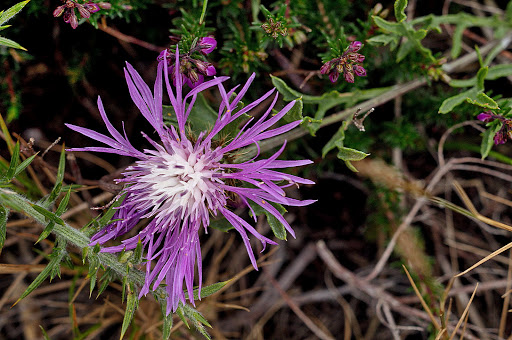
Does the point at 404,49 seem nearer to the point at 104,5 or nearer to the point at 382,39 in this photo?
the point at 382,39

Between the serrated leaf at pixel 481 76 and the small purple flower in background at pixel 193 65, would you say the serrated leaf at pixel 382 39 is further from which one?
the small purple flower in background at pixel 193 65

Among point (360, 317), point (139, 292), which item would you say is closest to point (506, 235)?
point (360, 317)

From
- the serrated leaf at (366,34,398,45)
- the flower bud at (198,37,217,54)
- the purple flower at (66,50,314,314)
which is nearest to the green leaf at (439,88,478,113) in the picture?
the serrated leaf at (366,34,398,45)

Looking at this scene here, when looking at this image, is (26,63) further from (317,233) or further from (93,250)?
(317,233)

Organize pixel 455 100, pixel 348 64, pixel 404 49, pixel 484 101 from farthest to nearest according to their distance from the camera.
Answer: pixel 404 49 → pixel 455 100 → pixel 484 101 → pixel 348 64

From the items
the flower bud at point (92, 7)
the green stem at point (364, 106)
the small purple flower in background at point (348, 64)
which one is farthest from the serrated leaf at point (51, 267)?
the small purple flower in background at point (348, 64)

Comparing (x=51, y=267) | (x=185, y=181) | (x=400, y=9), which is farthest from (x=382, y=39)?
(x=51, y=267)

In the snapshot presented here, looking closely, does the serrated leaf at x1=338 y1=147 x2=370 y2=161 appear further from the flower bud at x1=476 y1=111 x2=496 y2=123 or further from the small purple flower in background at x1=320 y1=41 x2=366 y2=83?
the flower bud at x1=476 y1=111 x2=496 y2=123
